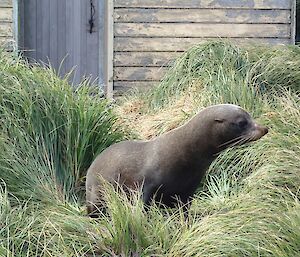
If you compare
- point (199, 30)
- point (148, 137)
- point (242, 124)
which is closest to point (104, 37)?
point (199, 30)

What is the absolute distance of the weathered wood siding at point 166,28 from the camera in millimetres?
9008

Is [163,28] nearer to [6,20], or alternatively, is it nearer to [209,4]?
[209,4]

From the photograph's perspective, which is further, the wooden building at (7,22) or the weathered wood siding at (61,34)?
the weathered wood siding at (61,34)

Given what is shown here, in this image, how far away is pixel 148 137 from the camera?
20.6 ft

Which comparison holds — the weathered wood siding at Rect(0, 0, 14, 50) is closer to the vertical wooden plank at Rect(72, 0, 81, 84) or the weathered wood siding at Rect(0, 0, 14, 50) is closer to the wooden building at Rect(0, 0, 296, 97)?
the wooden building at Rect(0, 0, 296, 97)

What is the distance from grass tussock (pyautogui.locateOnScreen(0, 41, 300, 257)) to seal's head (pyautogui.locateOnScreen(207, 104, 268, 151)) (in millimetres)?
307

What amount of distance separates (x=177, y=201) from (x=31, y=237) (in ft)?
2.84

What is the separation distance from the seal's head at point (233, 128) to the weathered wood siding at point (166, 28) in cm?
458

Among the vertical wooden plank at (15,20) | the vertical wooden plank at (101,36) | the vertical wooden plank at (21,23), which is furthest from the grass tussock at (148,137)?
the vertical wooden plank at (21,23)

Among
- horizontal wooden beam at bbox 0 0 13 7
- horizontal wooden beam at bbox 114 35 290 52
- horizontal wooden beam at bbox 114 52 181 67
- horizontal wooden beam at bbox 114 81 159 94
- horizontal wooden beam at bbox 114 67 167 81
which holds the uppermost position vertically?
horizontal wooden beam at bbox 0 0 13 7

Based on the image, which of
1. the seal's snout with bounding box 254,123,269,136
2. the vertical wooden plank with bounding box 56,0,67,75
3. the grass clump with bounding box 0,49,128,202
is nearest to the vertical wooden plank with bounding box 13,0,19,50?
the vertical wooden plank with bounding box 56,0,67,75

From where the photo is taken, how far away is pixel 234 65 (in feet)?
23.7

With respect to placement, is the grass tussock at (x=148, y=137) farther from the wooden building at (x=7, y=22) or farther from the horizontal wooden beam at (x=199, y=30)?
the wooden building at (x=7, y=22)

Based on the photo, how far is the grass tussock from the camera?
12.6ft
